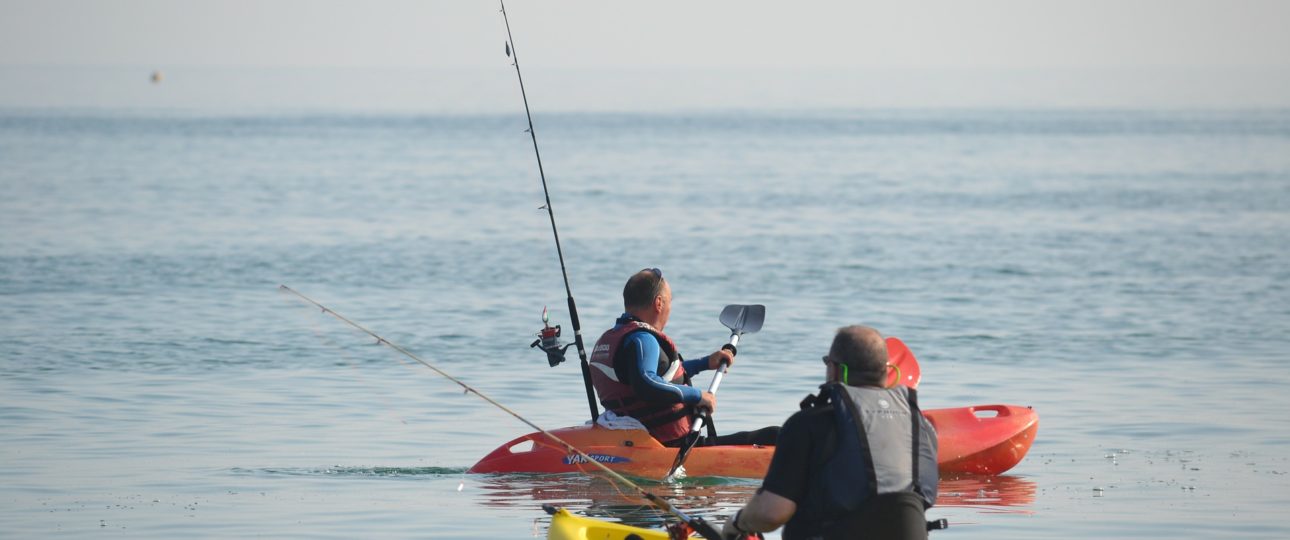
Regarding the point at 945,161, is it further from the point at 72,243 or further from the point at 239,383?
the point at 239,383

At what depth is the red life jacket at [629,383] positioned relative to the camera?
8094 millimetres

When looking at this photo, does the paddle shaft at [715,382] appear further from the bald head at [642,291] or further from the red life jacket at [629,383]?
the bald head at [642,291]

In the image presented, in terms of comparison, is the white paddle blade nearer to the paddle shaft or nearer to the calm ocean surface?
the paddle shaft

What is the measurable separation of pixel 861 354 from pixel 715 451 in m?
3.84

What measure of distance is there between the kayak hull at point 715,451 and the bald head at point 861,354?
12.1 ft

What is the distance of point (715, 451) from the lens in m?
8.58

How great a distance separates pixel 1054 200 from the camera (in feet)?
125

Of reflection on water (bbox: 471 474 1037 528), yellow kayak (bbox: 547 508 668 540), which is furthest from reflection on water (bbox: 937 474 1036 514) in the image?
yellow kayak (bbox: 547 508 668 540)

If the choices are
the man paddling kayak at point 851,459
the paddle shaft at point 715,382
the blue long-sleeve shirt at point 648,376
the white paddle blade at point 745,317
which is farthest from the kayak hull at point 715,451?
the man paddling kayak at point 851,459

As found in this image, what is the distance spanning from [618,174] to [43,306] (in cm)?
3320

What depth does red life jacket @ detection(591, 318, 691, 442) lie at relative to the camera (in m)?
8.09

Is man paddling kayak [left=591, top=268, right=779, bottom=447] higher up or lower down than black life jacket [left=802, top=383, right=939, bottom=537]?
lower down

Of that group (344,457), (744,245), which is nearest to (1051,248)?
(744,245)

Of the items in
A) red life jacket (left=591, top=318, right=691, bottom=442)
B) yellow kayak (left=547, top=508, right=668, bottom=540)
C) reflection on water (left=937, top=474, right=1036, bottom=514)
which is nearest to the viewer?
yellow kayak (left=547, top=508, right=668, bottom=540)
